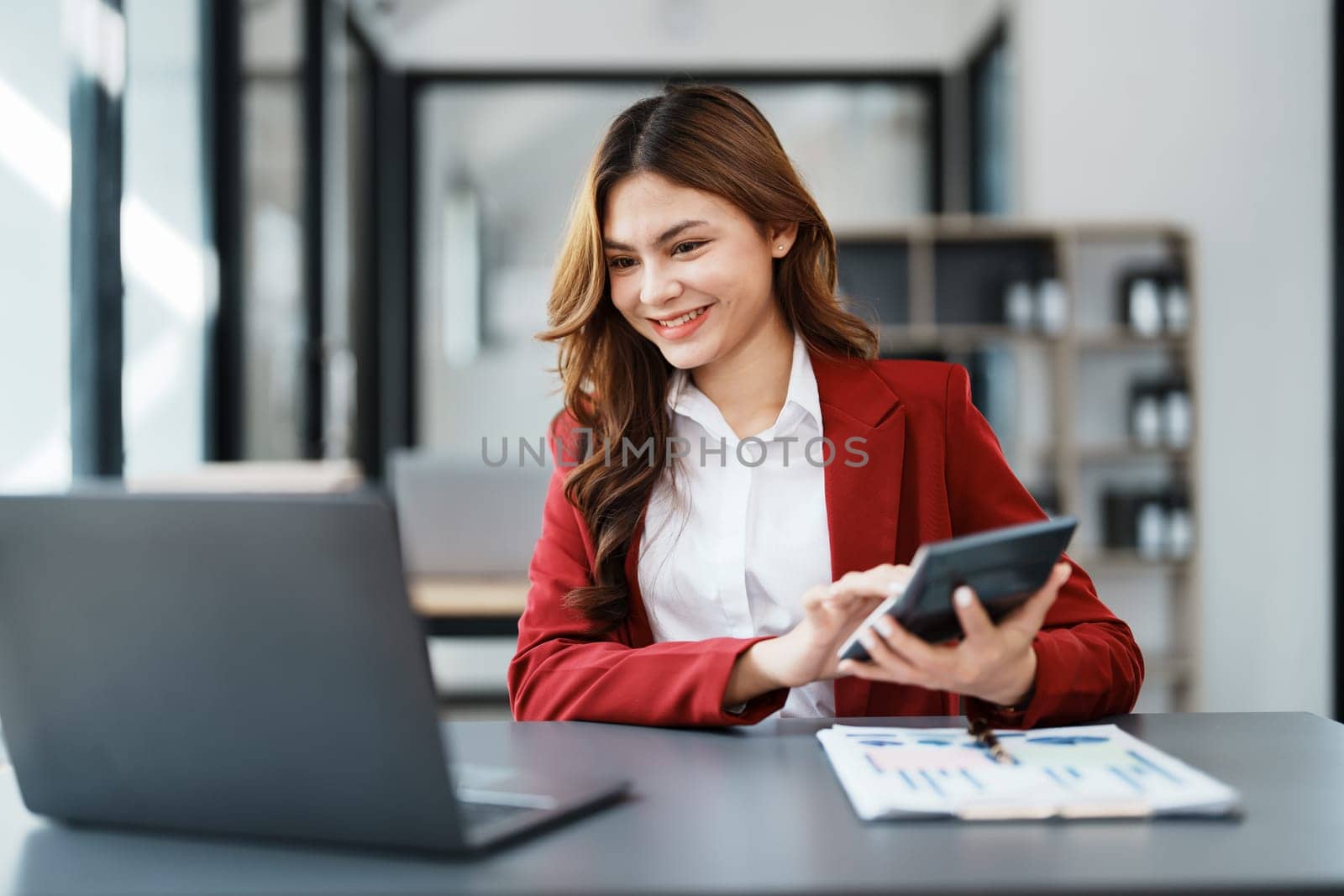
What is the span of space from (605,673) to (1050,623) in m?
0.51

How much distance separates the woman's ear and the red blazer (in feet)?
0.49

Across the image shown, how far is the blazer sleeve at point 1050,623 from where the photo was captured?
1174 mm

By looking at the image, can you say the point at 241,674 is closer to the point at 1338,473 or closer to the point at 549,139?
the point at 1338,473

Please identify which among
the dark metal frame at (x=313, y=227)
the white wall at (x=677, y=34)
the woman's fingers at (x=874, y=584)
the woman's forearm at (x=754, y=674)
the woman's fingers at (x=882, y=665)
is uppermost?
the white wall at (x=677, y=34)

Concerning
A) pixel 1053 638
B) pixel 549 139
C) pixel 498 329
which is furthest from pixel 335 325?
pixel 1053 638

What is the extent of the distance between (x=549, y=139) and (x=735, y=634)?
5397mm

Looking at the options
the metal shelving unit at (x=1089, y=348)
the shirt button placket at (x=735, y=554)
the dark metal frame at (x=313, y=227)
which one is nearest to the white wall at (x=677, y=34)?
the dark metal frame at (x=313, y=227)

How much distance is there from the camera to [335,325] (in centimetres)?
529

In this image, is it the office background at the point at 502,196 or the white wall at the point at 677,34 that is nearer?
the office background at the point at 502,196

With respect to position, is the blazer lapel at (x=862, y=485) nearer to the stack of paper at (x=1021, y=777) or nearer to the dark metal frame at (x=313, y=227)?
the stack of paper at (x=1021, y=777)

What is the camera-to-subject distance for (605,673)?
1.25 m

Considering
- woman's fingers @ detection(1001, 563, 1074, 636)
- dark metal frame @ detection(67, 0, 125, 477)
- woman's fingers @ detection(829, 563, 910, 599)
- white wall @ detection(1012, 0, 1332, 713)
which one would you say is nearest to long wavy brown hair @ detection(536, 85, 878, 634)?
woman's fingers @ detection(829, 563, 910, 599)

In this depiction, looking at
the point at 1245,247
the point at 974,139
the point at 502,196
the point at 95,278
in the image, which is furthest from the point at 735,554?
the point at 502,196

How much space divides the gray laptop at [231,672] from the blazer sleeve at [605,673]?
0.30 m
